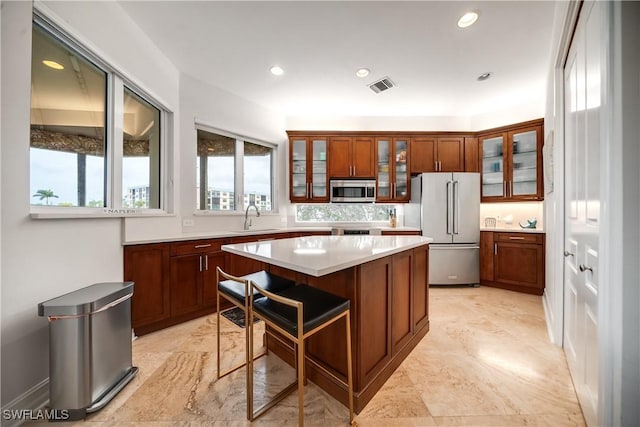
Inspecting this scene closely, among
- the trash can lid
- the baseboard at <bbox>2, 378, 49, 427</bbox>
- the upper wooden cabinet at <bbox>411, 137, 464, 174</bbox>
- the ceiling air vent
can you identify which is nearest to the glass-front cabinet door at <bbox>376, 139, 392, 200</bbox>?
the upper wooden cabinet at <bbox>411, 137, 464, 174</bbox>

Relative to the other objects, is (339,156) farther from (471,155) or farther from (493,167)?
(493,167)

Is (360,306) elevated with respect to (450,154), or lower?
lower

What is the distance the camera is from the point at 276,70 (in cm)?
294

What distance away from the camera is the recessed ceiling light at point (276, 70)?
9.50ft

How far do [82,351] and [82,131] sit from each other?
1606mm

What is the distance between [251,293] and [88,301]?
957 mm

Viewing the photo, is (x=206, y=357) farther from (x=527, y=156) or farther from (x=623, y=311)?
(x=527, y=156)

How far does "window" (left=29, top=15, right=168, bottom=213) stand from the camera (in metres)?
1.55

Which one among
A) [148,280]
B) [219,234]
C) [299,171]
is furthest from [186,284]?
[299,171]

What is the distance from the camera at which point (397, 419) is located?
129 cm

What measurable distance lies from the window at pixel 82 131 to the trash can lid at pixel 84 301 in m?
0.66

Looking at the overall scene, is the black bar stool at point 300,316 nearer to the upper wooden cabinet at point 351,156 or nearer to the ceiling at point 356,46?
the ceiling at point 356,46

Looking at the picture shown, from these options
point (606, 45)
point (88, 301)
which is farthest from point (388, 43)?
point (88, 301)

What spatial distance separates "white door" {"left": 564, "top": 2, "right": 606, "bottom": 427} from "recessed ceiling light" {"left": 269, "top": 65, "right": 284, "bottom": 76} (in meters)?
2.60
